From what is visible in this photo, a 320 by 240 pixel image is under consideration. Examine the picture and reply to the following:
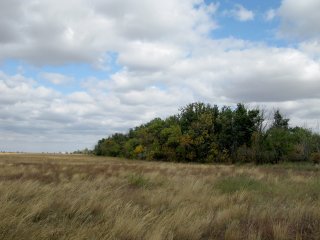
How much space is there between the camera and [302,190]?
46.6 feet

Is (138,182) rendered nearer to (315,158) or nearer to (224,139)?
(315,158)

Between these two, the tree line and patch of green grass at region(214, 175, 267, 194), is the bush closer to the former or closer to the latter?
the tree line

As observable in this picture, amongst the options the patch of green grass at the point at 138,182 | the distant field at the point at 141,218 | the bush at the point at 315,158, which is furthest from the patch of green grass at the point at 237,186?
the bush at the point at 315,158

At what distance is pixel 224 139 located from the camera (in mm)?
72438

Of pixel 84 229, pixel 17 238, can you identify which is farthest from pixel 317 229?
pixel 17 238

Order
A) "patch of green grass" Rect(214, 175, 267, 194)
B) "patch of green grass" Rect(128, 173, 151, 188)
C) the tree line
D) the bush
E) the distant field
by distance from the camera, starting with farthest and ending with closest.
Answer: the tree line → the bush → "patch of green grass" Rect(128, 173, 151, 188) → "patch of green grass" Rect(214, 175, 267, 194) → the distant field

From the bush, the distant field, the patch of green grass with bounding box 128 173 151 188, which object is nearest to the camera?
the distant field

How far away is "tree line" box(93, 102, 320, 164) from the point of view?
221 ft

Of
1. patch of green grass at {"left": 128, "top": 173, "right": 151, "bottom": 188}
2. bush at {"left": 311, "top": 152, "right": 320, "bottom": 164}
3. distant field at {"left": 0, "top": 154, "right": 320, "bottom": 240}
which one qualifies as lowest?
distant field at {"left": 0, "top": 154, "right": 320, "bottom": 240}

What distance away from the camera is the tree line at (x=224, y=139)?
67375mm

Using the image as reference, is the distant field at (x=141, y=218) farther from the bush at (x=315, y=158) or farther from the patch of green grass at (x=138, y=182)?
the bush at (x=315, y=158)

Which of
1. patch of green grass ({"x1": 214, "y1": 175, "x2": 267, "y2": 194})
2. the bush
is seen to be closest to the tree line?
the bush

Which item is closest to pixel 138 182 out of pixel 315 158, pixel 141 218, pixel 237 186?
pixel 237 186

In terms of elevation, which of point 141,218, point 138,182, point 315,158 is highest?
point 315,158
